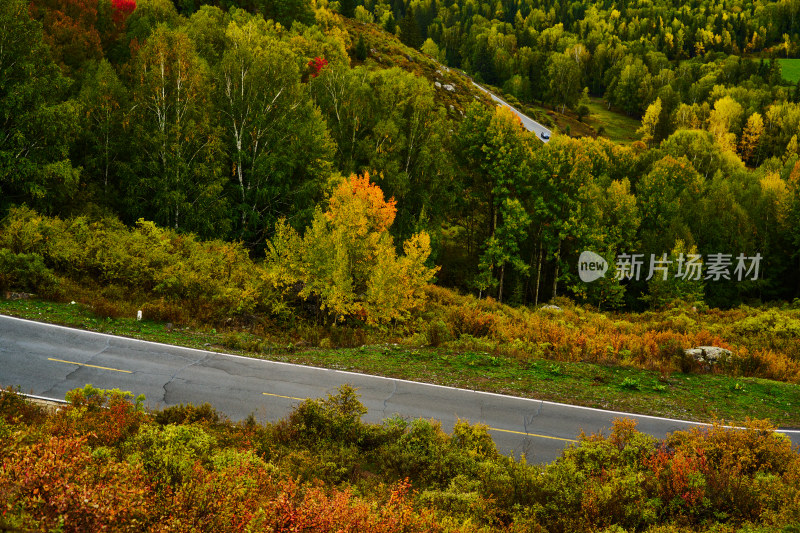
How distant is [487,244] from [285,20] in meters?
45.7

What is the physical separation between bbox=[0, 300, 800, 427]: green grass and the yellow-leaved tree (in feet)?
13.7

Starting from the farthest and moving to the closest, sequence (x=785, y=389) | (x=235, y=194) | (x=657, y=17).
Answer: (x=657, y=17) → (x=235, y=194) → (x=785, y=389)

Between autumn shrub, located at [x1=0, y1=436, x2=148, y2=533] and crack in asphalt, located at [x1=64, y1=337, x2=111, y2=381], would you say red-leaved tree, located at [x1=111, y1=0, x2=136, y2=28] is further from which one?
autumn shrub, located at [x1=0, y1=436, x2=148, y2=533]

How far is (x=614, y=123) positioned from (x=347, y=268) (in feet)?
376

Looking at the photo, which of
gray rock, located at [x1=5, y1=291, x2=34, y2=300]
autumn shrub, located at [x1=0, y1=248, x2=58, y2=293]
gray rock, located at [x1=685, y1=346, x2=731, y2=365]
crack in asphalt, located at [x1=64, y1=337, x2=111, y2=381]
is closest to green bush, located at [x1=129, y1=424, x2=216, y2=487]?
crack in asphalt, located at [x1=64, y1=337, x2=111, y2=381]

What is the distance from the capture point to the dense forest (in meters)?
24.5

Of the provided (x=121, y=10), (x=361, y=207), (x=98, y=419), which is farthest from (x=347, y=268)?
(x=121, y=10)

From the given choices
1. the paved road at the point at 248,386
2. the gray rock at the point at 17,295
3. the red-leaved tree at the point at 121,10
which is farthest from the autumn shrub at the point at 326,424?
the red-leaved tree at the point at 121,10

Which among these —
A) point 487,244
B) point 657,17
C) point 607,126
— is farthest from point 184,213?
point 657,17

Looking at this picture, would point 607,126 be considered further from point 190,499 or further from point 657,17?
point 190,499

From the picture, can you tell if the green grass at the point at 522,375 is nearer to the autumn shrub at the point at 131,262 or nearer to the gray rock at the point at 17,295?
the gray rock at the point at 17,295

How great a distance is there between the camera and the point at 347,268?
24422 millimetres

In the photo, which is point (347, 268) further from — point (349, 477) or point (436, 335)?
point (349, 477)

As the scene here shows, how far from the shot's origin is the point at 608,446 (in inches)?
436
